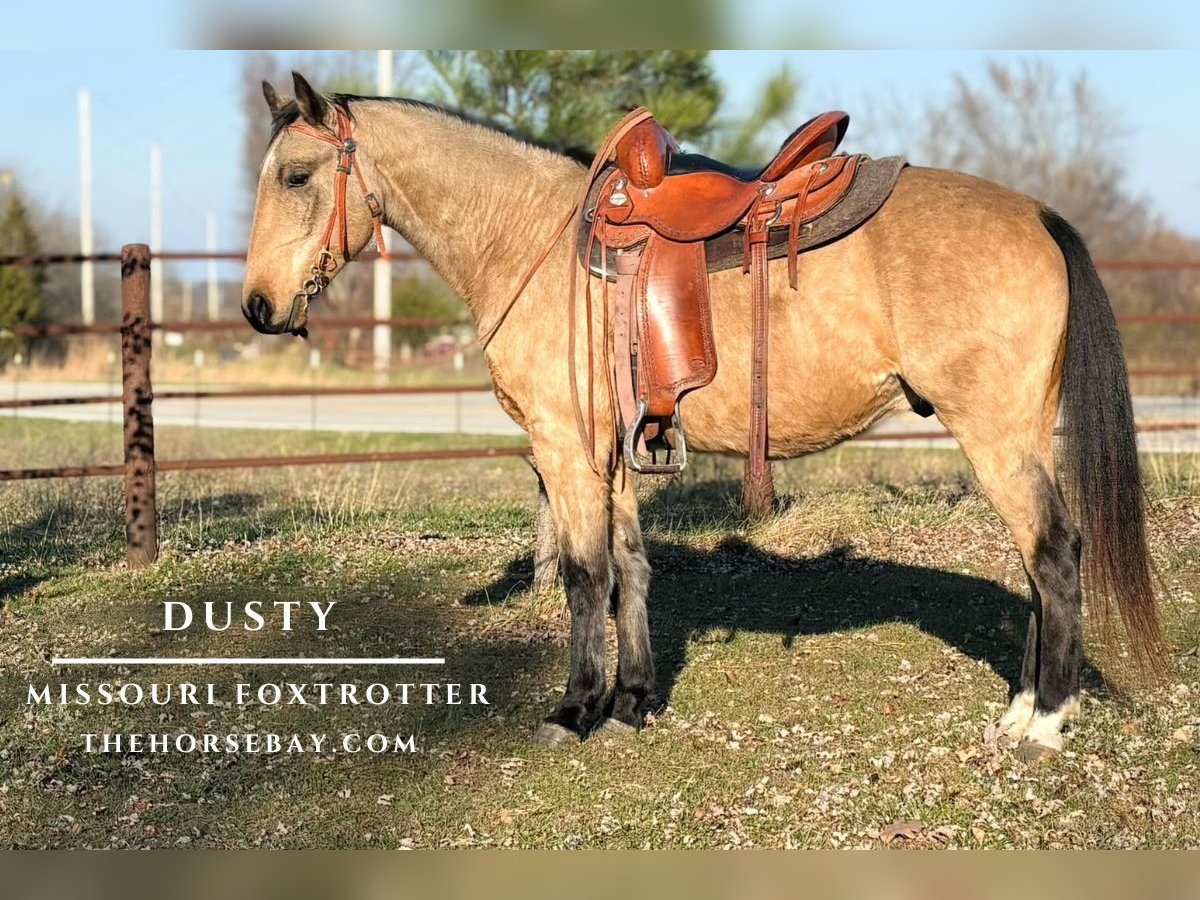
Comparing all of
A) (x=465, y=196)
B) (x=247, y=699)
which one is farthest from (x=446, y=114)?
(x=247, y=699)

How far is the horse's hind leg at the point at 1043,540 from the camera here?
14.2 feet

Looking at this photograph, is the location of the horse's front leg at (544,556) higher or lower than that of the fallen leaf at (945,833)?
higher

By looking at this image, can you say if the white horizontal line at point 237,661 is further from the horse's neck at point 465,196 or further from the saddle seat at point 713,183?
the saddle seat at point 713,183

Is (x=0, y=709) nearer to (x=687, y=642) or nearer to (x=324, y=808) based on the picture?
(x=324, y=808)

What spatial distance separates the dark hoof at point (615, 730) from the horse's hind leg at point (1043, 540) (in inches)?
57.2

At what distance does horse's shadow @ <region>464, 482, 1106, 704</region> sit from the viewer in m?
5.82

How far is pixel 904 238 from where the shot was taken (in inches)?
172

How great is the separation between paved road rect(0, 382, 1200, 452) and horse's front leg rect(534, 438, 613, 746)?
10.8 metres

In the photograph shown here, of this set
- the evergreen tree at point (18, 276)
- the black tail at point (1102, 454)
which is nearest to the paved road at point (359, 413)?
the evergreen tree at point (18, 276)

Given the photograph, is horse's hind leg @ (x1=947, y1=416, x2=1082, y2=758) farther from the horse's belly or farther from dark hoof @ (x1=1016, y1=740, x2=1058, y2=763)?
the horse's belly

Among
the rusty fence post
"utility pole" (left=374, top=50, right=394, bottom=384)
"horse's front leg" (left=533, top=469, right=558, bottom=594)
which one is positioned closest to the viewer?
"horse's front leg" (left=533, top=469, right=558, bottom=594)

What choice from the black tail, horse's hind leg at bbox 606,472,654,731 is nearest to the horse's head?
horse's hind leg at bbox 606,472,654,731

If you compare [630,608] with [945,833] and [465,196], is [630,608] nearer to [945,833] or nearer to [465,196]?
[945,833]

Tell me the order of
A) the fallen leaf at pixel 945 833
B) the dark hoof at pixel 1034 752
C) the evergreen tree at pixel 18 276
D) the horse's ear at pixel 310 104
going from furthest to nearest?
the evergreen tree at pixel 18 276, the horse's ear at pixel 310 104, the dark hoof at pixel 1034 752, the fallen leaf at pixel 945 833
